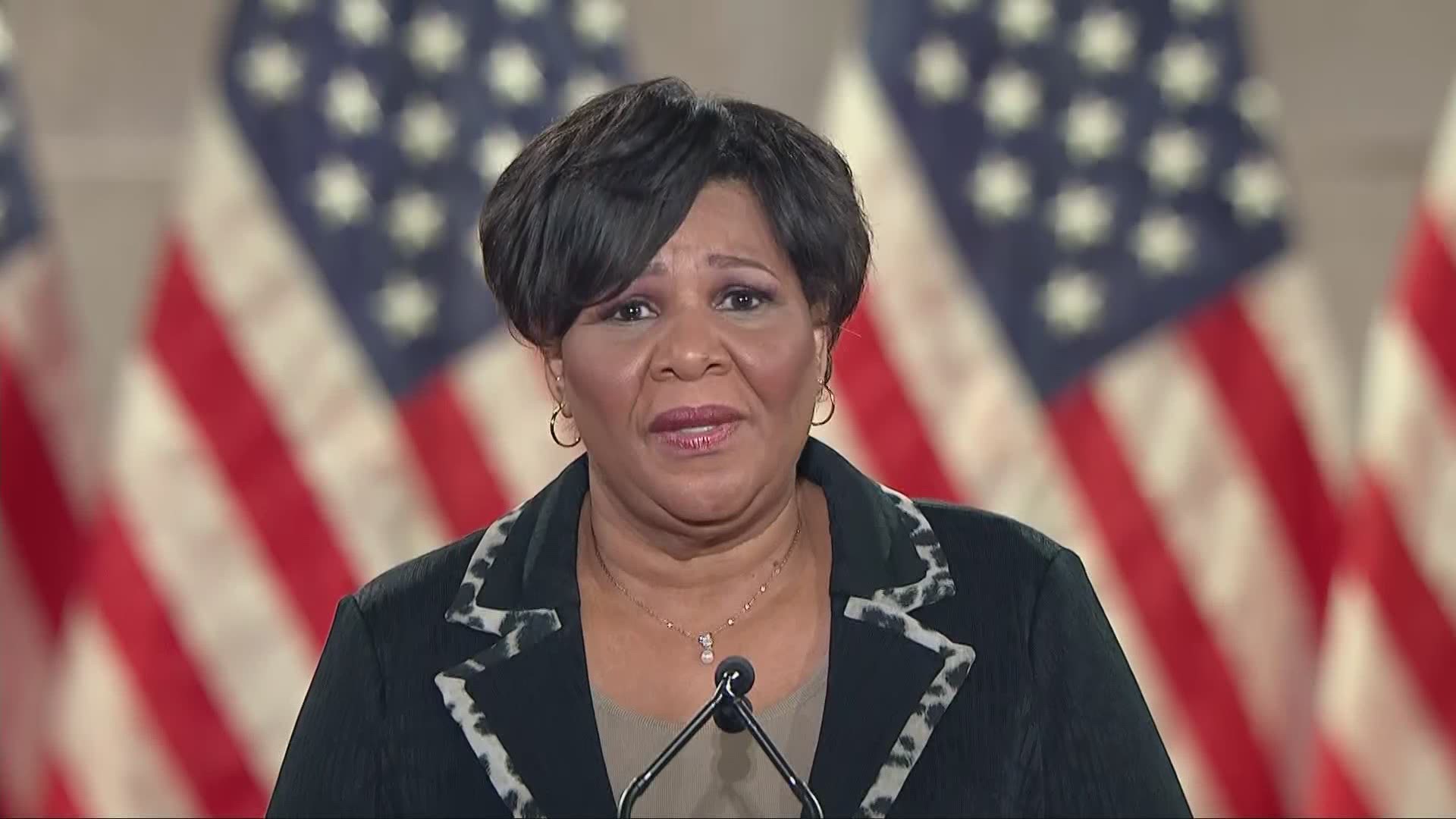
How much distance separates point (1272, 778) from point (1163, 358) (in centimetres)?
68

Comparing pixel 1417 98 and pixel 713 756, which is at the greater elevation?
pixel 1417 98

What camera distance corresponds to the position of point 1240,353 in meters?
2.59

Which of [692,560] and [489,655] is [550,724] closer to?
[489,655]

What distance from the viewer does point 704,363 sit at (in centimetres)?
133

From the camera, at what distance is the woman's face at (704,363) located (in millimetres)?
1344

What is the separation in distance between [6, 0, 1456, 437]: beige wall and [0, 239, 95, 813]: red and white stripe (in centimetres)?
10

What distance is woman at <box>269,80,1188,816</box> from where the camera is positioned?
1299 mm

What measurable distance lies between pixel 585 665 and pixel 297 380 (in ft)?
4.47

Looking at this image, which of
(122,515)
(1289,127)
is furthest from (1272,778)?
(122,515)

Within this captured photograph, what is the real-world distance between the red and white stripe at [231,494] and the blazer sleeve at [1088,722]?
4.72 feet

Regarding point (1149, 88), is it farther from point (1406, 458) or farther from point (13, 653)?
point (13, 653)

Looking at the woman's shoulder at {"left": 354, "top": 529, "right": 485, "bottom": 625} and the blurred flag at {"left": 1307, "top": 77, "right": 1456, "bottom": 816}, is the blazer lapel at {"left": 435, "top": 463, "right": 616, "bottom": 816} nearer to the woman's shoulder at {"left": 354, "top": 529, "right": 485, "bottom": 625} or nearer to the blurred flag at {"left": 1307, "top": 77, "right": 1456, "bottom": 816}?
the woman's shoulder at {"left": 354, "top": 529, "right": 485, "bottom": 625}

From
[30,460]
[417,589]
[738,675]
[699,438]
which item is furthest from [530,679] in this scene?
[30,460]

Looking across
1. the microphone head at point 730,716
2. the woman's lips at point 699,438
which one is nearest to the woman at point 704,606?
the woman's lips at point 699,438
